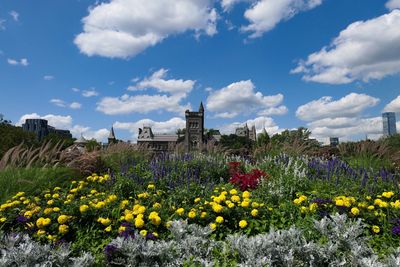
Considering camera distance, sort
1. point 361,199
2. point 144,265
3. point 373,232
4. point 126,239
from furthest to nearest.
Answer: point 361,199, point 373,232, point 126,239, point 144,265

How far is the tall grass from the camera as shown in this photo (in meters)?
5.77

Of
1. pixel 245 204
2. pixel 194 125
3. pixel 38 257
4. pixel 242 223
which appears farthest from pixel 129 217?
pixel 194 125

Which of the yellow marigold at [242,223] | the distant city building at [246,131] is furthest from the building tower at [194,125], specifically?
the yellow marigold at [242,223]

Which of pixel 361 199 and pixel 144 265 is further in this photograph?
pixel 361 199

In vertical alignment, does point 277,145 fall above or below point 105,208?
above

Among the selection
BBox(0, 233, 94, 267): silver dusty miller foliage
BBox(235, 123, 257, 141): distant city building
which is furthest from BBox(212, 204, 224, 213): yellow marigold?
BBox(235, 123, 257, 141): distant city building

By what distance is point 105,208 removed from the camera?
4.40 m

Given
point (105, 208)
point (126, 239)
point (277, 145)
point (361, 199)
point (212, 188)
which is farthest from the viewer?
point (277, 145)

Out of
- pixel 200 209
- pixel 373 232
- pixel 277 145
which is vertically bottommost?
pixel 373 232

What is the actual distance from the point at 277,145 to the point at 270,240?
7.79 meters

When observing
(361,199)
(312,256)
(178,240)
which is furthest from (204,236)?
(361,199)

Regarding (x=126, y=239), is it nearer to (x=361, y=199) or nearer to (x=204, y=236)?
(x=204, y=236)

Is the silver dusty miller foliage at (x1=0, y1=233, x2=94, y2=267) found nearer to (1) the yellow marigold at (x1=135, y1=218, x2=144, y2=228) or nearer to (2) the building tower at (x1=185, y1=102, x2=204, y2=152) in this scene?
(1) the yellow marigold at (x1=135, y1=218, x2=144, y2=228)

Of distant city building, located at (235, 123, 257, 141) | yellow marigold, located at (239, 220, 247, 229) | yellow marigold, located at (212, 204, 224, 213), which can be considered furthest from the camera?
distant city building, located at (235, 123, 257, 141)
